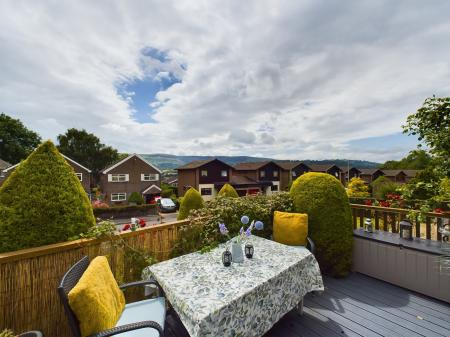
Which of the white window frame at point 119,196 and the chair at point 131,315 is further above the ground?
the chair at point 131,315

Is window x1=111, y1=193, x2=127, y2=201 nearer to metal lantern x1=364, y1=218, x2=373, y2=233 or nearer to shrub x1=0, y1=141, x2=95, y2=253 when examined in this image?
shrub x1=0, y1=141, x2=95, y2=253

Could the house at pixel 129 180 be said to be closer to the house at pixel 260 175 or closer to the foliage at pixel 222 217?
the house at pixel 260 175

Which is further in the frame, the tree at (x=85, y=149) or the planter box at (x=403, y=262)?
the tree at (x=85, y=149)

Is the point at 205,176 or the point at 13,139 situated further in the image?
the point at 13,139

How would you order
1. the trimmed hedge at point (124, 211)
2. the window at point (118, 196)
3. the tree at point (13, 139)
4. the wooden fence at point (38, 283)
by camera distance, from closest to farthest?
the wooden fence at point (38, 283)
the trimmed hedge at point (124, 211)
the window at point (118, 196)
the tree at point (13, 139)

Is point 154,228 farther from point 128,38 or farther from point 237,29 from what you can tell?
point 237,29

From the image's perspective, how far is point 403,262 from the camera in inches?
125

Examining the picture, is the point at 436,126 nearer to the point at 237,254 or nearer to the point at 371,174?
the point at 237,254

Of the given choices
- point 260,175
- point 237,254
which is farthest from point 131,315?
point 260,175

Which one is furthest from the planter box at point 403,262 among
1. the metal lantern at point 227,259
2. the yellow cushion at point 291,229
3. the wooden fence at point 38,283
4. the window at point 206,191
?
the window at point 206,191

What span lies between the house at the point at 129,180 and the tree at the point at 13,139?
1345 cm

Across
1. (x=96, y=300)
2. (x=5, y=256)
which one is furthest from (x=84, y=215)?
(x=96, y=300)

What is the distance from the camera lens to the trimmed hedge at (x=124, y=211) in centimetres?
1593

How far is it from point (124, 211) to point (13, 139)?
67.2 ft
